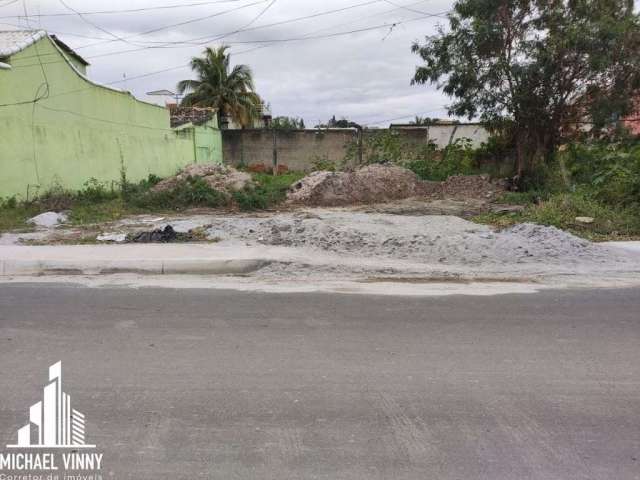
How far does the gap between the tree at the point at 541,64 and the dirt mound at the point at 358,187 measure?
125 inches

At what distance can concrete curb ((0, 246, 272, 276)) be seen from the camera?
29.0 ft

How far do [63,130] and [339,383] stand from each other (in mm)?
15912

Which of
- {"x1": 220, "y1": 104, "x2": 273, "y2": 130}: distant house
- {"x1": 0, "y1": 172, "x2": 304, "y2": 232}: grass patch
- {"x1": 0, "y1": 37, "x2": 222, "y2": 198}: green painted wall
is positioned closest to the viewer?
{"x1": 0, "y1": 172, "x2": 304, "y2": 232}: grass patch

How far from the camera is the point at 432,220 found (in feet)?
43.0

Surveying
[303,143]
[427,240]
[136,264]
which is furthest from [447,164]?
[136,264]

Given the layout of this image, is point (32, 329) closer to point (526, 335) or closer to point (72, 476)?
point (72, 476)

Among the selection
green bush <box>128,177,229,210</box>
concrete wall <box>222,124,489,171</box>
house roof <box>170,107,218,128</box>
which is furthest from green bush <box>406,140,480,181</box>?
house roof <box>170,107,218,128</box>

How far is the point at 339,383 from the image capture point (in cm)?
443

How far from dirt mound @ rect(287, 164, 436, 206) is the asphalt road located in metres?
11.3

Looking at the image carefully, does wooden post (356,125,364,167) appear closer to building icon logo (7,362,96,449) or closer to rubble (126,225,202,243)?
rubble (126,225,202,243)

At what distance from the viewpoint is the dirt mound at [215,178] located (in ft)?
58.0

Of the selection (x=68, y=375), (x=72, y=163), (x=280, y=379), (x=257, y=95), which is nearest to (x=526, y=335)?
(x=280, y=379)

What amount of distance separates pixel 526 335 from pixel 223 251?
5.53 metres

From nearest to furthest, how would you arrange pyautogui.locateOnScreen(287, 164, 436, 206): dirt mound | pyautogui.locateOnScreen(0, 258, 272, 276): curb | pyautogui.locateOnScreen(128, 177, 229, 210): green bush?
pyautogui.locateOnScreen(0, 258, 272, 276): curb < pyautogui.locateOnScreen(128, 177, 229, 210): green bush < pyautogui.locateOnScreen(287, 164, 436, 206): dirt mound
